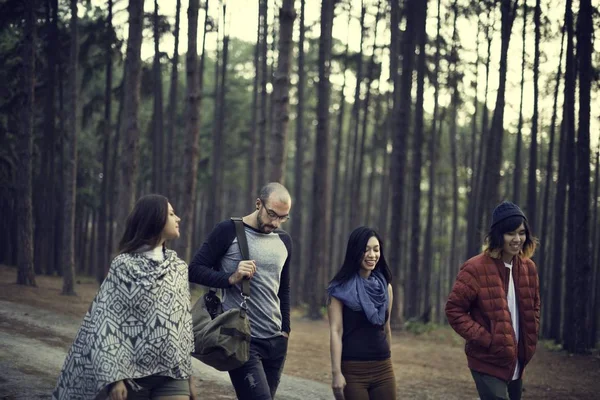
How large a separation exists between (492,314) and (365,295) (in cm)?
99

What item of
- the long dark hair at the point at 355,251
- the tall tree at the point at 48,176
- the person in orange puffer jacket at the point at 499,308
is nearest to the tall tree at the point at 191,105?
the tall tree at the point at 48,176

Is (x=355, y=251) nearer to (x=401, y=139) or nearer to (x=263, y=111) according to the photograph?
(x=401, y=139)

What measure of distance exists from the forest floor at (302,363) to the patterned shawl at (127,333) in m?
4.71

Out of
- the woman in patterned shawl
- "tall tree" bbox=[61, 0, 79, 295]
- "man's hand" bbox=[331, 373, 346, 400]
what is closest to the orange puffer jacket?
"man's hand" bbox=[331, 373, 346, 400]

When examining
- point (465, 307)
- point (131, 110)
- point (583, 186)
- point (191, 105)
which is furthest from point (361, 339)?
point (191, 105)

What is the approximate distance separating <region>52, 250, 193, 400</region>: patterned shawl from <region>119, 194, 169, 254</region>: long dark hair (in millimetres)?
82

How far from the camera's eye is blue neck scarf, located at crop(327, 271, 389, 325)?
18.6 feet

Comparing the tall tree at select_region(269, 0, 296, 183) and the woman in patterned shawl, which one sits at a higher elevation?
the tall tree at select_region(269, 0, 296, 183)

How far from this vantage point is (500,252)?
5957 millimetres

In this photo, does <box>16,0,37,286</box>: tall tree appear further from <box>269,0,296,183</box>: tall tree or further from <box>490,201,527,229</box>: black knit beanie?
<box>490,201,527,229</box>: black knit beanie

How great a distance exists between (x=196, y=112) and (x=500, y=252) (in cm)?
1458

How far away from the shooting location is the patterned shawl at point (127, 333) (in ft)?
14.8

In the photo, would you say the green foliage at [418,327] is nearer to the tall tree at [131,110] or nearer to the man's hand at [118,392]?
the tall tree at [131,110]

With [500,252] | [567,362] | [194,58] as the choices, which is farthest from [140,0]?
[500,252]
